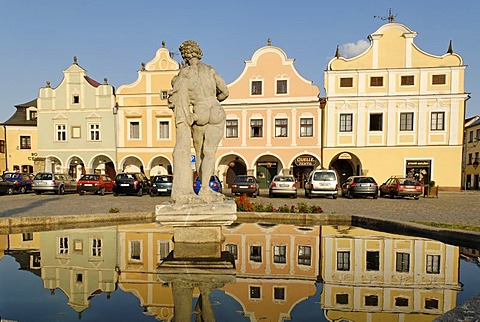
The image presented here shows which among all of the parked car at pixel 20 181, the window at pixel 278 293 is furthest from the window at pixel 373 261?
the parked car at pixel 20 181

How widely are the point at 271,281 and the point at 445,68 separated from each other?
31.9 m

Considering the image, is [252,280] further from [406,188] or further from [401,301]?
[406,188]

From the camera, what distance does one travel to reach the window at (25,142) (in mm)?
39656

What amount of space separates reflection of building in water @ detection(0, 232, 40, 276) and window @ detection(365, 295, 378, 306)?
136 inches

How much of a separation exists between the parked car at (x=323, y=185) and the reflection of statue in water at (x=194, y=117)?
55.9 feet

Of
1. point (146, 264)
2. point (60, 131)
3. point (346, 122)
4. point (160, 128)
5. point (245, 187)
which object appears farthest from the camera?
point (60, 131)

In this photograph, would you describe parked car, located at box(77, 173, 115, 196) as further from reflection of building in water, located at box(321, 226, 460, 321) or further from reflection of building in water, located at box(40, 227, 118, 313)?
reflection of building in water, located at box(321, 226, 460, 321)

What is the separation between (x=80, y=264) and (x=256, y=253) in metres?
2.20

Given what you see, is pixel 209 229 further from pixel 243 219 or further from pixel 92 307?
pixel 243 219

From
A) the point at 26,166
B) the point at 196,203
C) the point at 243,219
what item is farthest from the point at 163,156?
the point at 196,203

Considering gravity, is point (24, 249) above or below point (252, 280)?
below

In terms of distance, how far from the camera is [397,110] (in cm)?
2880

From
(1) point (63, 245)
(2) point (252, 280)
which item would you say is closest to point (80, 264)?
(1) point (63, 245)

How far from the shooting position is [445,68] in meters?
28.3
